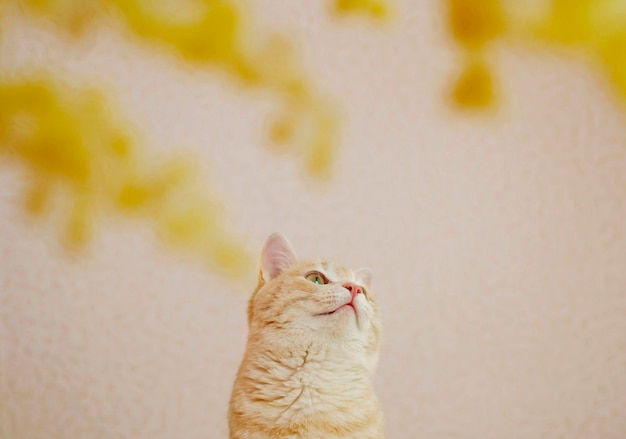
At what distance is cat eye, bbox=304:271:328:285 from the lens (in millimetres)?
1229

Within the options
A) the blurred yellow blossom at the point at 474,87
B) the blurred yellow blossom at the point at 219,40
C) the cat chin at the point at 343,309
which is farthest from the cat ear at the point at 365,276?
the blurred yellow blossom at the point at 474,87

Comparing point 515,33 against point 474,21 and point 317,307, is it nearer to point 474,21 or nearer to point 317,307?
point 474,21

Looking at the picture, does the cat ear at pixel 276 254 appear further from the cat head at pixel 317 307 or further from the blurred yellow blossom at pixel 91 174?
the blurred yellow blossom at pixel 91 174

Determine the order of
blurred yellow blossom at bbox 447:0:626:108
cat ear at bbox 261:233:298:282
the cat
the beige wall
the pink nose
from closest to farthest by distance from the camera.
Answer: the cat, the pink nose, cat ear at bbox 261:233:298:282, the beige wall, blurred yellow blossom at bbox 447:0:626:108

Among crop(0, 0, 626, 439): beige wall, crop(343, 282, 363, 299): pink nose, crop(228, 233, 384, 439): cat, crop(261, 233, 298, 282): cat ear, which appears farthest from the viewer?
crop(0, 0, 626, 439): beige wall

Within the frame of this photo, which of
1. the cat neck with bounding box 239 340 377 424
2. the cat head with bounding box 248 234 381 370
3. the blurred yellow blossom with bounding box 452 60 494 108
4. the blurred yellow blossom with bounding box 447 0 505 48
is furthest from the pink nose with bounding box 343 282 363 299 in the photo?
the blurred yellow blossom with bounding box 447 0 505 48

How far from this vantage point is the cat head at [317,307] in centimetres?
114

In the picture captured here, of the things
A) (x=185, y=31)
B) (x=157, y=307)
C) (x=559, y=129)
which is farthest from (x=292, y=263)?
(x=559, y=129)

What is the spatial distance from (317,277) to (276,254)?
0.38ft

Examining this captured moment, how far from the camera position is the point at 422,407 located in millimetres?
1639

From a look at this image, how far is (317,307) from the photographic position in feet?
3.76

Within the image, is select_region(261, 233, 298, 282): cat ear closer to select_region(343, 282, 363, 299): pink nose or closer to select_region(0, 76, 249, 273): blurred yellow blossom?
select_region(343, 282, 363, 299): pink nose

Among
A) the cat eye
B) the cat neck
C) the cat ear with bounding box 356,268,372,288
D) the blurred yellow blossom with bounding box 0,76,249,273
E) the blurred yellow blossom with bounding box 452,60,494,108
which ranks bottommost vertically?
the cat neck

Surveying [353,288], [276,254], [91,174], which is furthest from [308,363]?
[91,174]
